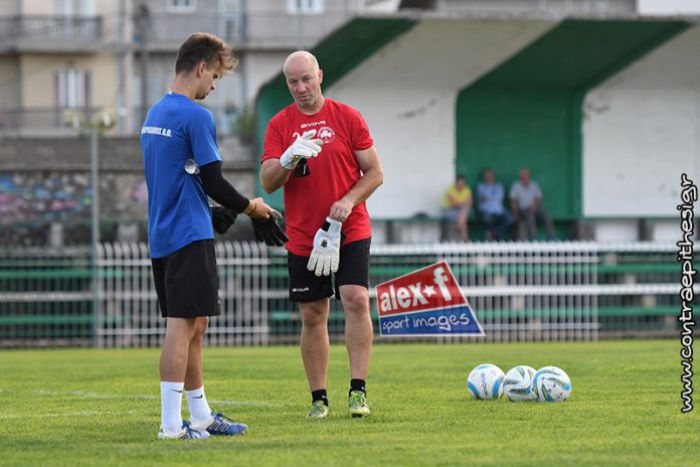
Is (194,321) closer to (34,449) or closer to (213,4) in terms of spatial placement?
(34,449)

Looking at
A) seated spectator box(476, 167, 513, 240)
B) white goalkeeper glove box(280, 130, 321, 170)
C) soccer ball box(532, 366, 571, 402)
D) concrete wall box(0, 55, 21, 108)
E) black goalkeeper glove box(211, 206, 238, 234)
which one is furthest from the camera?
concrete wall box(0, 55, 21, 108)

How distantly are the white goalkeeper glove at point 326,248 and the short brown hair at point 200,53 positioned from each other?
1342 mm

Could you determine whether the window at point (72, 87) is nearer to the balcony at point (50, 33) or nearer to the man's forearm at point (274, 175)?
the balcony at point (50, 33)

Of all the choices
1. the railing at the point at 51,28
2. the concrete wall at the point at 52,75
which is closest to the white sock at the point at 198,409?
the railing at the point at 51,28

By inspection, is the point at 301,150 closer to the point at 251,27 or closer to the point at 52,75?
the point at 251,27

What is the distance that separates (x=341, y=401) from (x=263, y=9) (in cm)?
5213

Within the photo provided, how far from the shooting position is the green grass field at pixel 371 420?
7.39 metres

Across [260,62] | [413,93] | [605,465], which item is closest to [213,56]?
[605,465]

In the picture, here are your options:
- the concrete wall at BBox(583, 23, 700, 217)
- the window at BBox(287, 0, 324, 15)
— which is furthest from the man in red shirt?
the window at BBox(287, 0, 324, 15)

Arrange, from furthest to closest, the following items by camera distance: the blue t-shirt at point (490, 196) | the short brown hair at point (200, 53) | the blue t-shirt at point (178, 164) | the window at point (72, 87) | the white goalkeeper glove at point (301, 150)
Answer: the window at point (72, 87) < the blue t-shirt at point (490, 196) < the white goalkeeper glove at point (301, 150) < the short brown hair at point (200, 53) < the blue t-shirt at point (178, 164)

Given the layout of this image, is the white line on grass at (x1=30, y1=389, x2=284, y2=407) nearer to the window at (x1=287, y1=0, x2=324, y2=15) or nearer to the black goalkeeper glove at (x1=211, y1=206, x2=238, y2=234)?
the black goalkeeper glove at (x1=211, y1=206, x2=238, y2=234)

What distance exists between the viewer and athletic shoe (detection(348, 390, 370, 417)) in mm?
9406

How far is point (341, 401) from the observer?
1091 centimetres

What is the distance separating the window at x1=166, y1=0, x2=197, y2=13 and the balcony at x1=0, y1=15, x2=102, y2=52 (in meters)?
3.32
